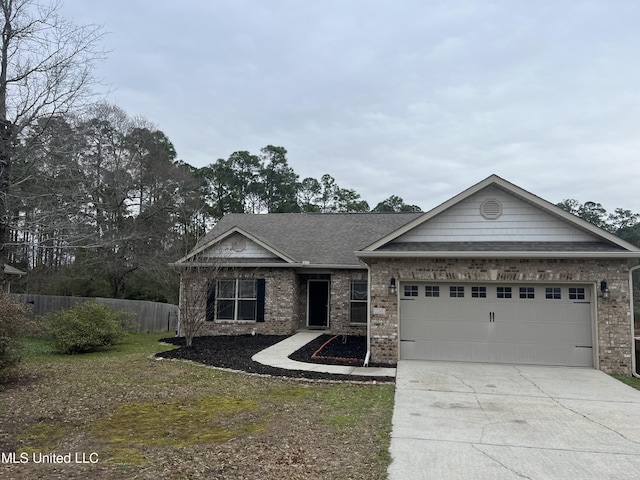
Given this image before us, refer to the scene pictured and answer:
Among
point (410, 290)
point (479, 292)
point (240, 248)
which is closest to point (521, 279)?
point (479, 292)

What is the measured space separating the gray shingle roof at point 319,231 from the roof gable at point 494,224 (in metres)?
5.33

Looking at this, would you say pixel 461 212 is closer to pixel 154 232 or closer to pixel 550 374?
pixel 550 374

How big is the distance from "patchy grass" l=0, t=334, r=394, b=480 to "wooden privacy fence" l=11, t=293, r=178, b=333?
934 cm

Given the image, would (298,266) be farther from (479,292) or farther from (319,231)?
(479,292)

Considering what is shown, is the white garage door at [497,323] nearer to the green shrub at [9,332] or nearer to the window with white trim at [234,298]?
the window with white trim at [234,298]

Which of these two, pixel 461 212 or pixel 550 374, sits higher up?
pixel 461 212

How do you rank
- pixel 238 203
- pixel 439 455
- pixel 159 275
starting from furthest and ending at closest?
pixel 238 203, pixel 159 275, pixel 439 455

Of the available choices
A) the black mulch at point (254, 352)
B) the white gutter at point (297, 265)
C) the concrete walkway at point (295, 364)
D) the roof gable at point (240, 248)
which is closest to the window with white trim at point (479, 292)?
the concrete walkway at point (295, 364)

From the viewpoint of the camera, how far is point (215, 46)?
44.7 feet

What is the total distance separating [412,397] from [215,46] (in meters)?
11.4

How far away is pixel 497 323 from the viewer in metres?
11.2

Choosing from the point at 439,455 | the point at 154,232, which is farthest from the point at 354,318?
the point at 154,232

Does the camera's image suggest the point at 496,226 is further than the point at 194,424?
Yes

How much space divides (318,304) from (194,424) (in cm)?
1204
